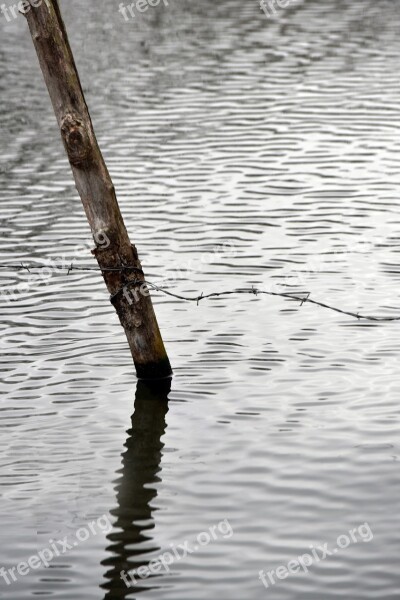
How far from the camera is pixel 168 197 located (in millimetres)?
18453

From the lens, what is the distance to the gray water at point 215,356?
27.9ft

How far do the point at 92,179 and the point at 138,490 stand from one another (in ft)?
9.84

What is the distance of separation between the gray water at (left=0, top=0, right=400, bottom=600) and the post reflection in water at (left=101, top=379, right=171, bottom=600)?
23mm

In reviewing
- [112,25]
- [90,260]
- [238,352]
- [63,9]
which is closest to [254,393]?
[238,352]

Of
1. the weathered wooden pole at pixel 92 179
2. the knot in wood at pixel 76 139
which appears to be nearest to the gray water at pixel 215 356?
the weathered wooden pole at pixel 92 179

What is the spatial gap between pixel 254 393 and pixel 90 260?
5132 mm

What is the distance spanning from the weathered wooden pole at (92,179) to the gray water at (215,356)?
76cm

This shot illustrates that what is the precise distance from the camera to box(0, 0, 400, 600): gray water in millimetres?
8500

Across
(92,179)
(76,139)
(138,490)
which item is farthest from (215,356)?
(76,139)

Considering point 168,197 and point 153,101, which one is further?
point 153,101

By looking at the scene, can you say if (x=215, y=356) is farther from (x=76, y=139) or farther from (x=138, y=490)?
(x=76, y=139)

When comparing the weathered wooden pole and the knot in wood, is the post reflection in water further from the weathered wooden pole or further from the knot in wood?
the knot in wood

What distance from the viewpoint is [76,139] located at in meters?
10.3

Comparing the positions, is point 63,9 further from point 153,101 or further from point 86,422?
point 86,422
